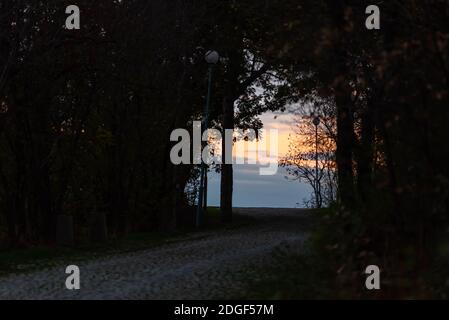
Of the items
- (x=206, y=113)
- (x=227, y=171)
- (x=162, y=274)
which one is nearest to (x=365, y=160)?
(x=162, y=274)

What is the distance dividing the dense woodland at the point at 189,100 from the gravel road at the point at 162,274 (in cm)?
271

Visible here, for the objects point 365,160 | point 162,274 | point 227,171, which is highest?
point 227,171

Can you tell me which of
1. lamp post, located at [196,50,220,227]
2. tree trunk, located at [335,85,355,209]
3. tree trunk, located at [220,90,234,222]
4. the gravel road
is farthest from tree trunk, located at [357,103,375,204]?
tree trunk, located at [220,90,234,222]

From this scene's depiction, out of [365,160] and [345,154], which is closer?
[365,160]

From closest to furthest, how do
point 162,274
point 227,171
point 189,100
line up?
point 162,274 < point 189,100 < point 227,171

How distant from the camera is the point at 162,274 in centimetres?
1555

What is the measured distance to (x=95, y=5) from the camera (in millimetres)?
23781

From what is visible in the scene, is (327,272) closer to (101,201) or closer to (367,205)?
(367,205)

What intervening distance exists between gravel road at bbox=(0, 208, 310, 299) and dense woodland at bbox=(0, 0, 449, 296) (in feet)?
8.90

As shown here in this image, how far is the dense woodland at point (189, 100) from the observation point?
40.7ft

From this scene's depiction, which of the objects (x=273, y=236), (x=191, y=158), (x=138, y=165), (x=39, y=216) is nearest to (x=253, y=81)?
(x=191, y=158)

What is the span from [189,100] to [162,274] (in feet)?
52.1

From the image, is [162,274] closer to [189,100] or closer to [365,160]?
[365,160]

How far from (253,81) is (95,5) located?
1455cm
